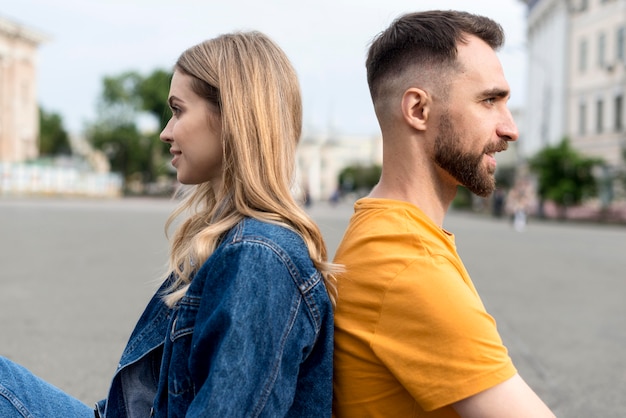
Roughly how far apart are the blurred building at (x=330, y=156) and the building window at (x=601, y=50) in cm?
8225

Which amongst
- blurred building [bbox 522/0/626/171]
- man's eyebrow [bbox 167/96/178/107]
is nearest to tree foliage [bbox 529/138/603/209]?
blurred building [bbox 522/0/626/171]

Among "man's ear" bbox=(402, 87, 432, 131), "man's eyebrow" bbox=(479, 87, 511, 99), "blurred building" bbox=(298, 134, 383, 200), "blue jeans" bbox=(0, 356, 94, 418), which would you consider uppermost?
"man's eyebrow" bbox=(479, 87, 511, 99)

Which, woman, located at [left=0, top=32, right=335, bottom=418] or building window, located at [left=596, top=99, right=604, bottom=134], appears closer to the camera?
woman, located at [left=0, top=32, right=335, bottom=418]

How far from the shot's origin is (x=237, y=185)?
6.05 feet

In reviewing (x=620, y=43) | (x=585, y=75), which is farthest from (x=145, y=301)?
(x=585, y=75)

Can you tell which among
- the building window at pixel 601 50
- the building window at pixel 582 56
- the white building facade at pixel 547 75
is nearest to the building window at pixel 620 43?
the building window at pixel 601 50

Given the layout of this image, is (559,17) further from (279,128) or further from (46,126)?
(46,126)

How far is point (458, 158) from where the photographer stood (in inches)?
75.5

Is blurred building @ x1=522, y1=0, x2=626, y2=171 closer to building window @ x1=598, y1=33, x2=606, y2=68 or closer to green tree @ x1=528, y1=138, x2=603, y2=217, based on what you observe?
building window @ x1=598, y1=33, x2=606, y2=68

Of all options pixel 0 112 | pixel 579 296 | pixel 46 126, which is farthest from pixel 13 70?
pixel 579 296

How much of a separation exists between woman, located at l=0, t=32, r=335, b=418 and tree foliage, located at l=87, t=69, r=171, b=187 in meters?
76.9

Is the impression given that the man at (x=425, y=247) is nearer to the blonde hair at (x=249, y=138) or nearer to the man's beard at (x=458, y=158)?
the man's beard at (x=458, y=158)

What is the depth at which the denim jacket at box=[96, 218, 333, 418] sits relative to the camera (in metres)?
1.55

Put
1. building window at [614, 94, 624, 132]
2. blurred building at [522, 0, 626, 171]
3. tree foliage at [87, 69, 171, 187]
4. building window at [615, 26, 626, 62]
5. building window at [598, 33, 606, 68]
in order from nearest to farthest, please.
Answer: building window at [615, 26, 626, 62] → building window at [614, 94, 624, 132] → blurred building at [522, 0, 626, 171] → building window at [598, 33, 606, 68] → tree foliage at [87, 69, 171, 187]
